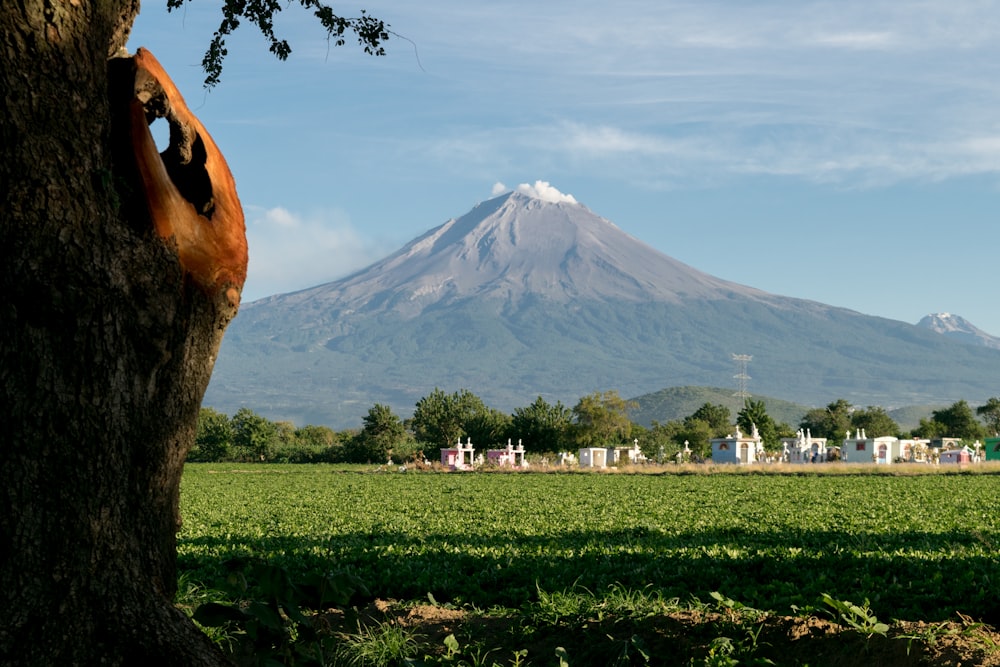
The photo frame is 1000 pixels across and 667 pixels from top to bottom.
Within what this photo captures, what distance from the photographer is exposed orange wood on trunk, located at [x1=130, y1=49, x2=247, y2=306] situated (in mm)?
6355

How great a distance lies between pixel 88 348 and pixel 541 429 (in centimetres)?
8211

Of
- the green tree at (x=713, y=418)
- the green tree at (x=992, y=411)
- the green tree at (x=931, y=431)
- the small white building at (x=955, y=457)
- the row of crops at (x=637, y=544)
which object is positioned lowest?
the row of crops at (x=637, y=544)

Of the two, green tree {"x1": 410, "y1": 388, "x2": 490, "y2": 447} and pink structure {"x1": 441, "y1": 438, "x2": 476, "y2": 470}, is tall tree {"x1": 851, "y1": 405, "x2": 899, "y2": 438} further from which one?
pink structure {"x1": 441, "y1": 438, "x2": 476, "y2": 470}

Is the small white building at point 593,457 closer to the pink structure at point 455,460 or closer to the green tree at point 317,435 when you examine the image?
the pink structure at point 455,460

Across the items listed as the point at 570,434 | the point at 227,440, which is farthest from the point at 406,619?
the point at 227,440

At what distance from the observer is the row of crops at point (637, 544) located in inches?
428

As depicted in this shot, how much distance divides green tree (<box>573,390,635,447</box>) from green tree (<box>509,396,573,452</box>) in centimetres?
137

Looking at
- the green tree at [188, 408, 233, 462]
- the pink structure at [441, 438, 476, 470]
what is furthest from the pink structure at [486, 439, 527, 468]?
the green tree at [188, 408, 233, 462]

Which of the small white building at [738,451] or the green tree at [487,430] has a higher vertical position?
the green tree at [487,430]

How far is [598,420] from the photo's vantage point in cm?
9194

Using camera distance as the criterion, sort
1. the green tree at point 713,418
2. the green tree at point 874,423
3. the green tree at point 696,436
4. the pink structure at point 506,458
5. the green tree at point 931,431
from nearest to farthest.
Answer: the pink structure at point 506,458 < the green tree at point 696,436 < the green tree at point 931,431 < the green tree at point 874,423 < the green tree at point 713,418

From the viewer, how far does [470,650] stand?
792 cm

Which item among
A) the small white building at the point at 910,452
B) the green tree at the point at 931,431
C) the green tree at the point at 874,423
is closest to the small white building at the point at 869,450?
the small white building at the point at 910,452

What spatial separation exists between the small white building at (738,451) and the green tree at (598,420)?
11.8m
